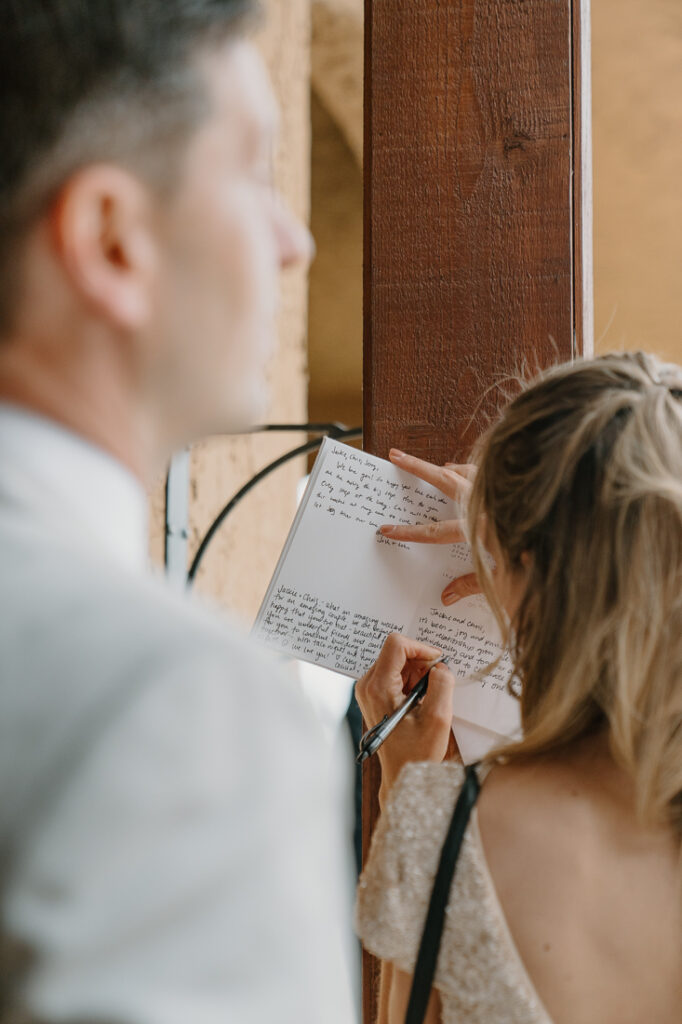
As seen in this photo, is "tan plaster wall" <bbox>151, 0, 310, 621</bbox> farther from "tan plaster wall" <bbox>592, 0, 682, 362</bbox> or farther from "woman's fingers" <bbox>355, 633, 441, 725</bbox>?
"tan plaster wall" <bbox>592, 0, 682, 362</bbox>

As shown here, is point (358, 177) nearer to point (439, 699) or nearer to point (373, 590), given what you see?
point (373, 590)

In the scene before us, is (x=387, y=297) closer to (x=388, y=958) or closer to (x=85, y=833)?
(x=388, y=958)

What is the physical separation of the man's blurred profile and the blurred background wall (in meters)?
2.97

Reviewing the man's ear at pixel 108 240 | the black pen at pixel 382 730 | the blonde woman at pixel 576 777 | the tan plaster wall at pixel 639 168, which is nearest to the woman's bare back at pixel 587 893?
the blonde woman at pixel 576 777

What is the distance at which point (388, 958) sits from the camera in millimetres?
845

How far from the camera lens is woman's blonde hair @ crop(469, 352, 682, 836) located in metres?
0.85

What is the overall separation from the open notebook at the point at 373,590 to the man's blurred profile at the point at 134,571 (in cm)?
71

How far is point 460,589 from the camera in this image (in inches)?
47.3

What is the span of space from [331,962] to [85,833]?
0.10 m

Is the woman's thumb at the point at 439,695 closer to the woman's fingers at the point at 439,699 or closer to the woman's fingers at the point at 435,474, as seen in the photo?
the woman's fingers at the point at 439,699

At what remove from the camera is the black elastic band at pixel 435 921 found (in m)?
0.82

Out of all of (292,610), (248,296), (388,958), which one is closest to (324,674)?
(292,610)

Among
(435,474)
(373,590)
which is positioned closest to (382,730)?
(373,590)

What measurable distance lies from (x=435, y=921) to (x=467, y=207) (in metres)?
0.82
